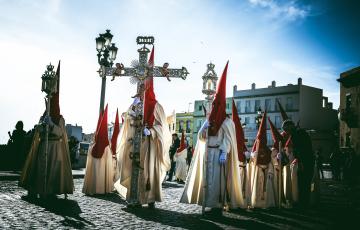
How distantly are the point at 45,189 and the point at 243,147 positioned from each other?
5.30 m

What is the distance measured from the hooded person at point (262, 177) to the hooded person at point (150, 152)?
2599 mm

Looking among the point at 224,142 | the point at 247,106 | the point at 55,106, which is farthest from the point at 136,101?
the point at 247,106

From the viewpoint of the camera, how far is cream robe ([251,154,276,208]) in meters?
9.58

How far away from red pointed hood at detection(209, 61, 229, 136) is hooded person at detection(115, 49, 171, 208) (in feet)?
5.11

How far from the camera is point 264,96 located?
204 feet

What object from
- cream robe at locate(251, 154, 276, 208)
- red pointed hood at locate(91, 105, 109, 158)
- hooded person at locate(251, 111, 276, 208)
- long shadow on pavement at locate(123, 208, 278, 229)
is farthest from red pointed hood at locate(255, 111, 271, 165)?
red pointed hood at locate(91, 105, 109, 158)

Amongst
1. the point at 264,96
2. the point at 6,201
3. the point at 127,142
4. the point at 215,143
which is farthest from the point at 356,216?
the point at 264,96

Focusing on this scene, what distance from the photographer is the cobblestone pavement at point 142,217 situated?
6047 mm

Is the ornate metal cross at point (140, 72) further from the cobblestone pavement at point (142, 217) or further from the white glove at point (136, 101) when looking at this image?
the cobblestone pavement at point (142, 217)

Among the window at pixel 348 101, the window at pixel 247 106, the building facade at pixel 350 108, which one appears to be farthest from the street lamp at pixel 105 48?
the window at pixel 247 106

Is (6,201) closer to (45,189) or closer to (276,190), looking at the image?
(45,189)

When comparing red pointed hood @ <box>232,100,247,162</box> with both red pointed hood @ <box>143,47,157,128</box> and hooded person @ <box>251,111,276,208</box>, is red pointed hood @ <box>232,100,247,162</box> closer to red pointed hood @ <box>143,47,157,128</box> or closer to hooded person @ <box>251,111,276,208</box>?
hooded person @ <box>251,111,276,208</box>

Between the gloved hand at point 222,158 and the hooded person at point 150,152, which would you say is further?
the hooded person at point 150,152

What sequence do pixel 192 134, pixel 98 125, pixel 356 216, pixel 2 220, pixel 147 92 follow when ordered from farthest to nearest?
pixel 192 134
pixel 98 125
pixel 147 92
pixel 356 216
pixel 2 220
